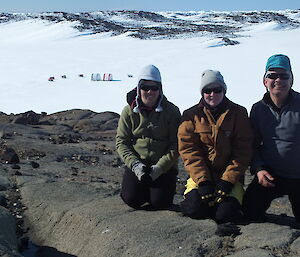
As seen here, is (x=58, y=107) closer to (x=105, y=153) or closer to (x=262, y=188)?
(x=105, y=153)

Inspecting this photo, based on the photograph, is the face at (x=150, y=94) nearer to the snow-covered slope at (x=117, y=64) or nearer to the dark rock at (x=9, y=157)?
the dark rock at (x=9, y=157)

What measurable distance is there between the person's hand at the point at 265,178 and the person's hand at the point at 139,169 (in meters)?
1.02

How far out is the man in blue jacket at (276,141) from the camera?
3.88 metres

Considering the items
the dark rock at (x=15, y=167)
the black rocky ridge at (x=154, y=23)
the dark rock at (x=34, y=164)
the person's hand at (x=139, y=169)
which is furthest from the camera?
the black rocky ridge at (x=154, y=23)

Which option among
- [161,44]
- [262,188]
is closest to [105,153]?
[262,188]

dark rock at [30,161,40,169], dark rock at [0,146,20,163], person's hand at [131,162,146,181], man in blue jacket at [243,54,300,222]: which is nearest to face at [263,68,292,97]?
man in blue jacket at [243,54,300,222]

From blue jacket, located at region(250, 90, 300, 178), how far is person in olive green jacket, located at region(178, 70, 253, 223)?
3.7 inches

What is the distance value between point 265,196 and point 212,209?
45 cm

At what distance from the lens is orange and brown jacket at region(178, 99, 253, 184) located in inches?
158

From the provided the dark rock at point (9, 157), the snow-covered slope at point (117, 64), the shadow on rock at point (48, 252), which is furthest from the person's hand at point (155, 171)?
the snow-covered slope at point (117, 64)

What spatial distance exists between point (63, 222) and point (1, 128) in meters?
5.22

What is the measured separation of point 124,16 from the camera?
6850cm

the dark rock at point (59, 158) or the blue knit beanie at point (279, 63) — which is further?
the dark rock at point (59, 158)

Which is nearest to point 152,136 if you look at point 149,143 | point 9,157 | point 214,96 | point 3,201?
point 149,143
